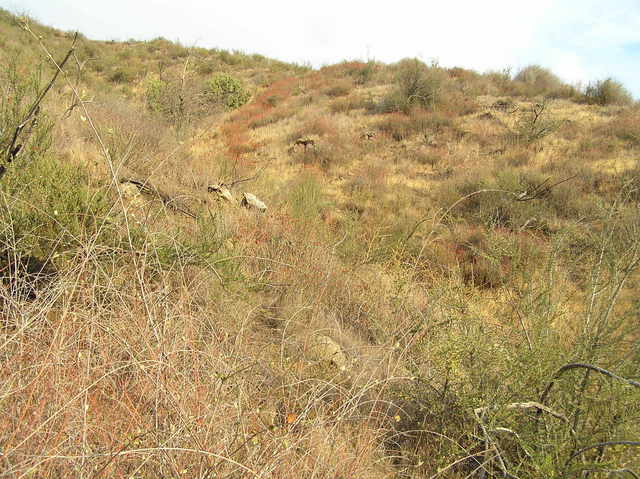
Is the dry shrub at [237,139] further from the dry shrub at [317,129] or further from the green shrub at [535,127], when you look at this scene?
the green shrub at [535,127]

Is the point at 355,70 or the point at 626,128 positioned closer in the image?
the point at 626,128

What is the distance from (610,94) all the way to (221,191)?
509 inches

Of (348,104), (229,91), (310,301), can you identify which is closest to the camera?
(310,301)

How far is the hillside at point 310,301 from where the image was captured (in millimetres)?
1541

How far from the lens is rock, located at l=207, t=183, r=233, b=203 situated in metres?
5.21

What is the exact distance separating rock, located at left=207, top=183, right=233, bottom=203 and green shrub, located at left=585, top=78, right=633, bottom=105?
1249 centimetres

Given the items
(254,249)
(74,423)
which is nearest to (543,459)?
(74,423)

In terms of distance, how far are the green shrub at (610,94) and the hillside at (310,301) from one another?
1413 mm

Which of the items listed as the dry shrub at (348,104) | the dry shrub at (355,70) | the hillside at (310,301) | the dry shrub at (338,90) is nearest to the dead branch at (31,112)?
the hillside at (310,301)

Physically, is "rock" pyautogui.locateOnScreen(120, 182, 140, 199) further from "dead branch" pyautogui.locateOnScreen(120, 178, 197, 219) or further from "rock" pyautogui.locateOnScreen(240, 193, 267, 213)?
"rock" pyautogui.locateOnScreen(240, 193, 267, 213)

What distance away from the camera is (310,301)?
10.7 feet

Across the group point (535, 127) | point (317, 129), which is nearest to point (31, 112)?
point (317, 129)

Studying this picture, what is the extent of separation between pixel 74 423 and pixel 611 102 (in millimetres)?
15260

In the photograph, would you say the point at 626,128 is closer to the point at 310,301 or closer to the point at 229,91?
the point at 310,301
